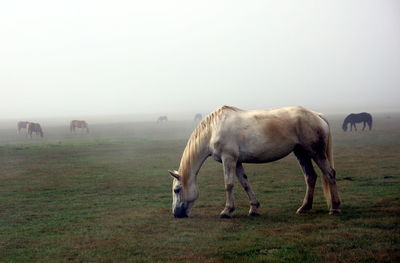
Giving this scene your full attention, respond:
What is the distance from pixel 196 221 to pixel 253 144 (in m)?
2.08

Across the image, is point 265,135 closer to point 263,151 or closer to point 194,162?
point 263,151

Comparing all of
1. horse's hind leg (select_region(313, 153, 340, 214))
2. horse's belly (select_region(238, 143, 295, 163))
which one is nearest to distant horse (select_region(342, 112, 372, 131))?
horse's hind leg (select_region(313, 153, 340, 214))

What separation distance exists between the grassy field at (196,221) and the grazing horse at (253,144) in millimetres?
491

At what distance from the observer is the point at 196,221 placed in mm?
8469

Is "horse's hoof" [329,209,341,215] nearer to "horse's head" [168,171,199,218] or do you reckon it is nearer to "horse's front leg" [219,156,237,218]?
"horse's front leg" [219,156,237,218]

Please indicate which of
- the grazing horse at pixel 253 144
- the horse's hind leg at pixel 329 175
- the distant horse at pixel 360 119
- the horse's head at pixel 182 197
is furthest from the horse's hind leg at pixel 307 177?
the distant horse at pixel 360 119

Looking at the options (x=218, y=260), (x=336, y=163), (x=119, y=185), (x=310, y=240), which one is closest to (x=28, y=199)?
(x=119, y=185)

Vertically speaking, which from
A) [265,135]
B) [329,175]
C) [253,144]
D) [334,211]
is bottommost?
[334,211]

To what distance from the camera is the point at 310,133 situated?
849 centimetres

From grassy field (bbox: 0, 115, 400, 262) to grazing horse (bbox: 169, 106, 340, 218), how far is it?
491 mm

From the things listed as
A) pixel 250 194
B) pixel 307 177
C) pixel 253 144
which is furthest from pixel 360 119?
pixel 253 144

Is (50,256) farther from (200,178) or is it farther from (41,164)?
(41,164)

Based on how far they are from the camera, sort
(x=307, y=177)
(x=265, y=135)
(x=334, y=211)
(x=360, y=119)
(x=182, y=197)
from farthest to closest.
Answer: (x=360, y=119)
(x=307, y=177)
(x=182, y=197)
(x=265, y=135)
(x=334, y=211)

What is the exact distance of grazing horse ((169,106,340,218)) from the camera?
8.52m
